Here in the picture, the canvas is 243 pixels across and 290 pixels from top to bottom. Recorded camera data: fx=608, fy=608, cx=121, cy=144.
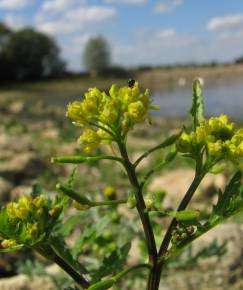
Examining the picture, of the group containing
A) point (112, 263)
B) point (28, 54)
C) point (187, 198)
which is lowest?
point (112, 263)

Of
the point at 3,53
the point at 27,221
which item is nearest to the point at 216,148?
the point at 27,221

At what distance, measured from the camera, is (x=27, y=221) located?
1783 mm

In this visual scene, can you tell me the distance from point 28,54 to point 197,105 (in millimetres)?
59809

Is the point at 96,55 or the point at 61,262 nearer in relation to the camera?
the point at 61,262

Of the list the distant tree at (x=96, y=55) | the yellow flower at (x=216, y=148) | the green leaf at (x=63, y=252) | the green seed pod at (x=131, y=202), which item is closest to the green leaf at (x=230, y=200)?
the yellow flower at (x=216, y=148)

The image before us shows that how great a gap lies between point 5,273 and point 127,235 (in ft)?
3.78

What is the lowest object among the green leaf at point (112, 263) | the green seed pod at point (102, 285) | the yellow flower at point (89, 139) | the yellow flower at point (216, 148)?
the green leaf at point (112, 263)

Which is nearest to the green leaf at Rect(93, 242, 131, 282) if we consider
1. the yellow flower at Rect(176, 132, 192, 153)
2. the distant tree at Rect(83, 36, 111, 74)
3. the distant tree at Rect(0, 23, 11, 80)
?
the yellow flower at Rect(176, 132, 192, 153)

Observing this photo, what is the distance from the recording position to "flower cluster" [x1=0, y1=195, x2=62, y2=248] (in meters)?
1.72

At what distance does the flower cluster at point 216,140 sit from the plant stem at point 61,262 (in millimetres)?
539

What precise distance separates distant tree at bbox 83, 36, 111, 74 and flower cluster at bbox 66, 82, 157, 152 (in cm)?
6677

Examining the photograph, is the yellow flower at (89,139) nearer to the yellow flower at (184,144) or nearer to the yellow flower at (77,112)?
the yellow flower at (77,112)

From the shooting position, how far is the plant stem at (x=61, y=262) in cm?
186

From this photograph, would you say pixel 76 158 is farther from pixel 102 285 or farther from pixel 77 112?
pixel 102 285
